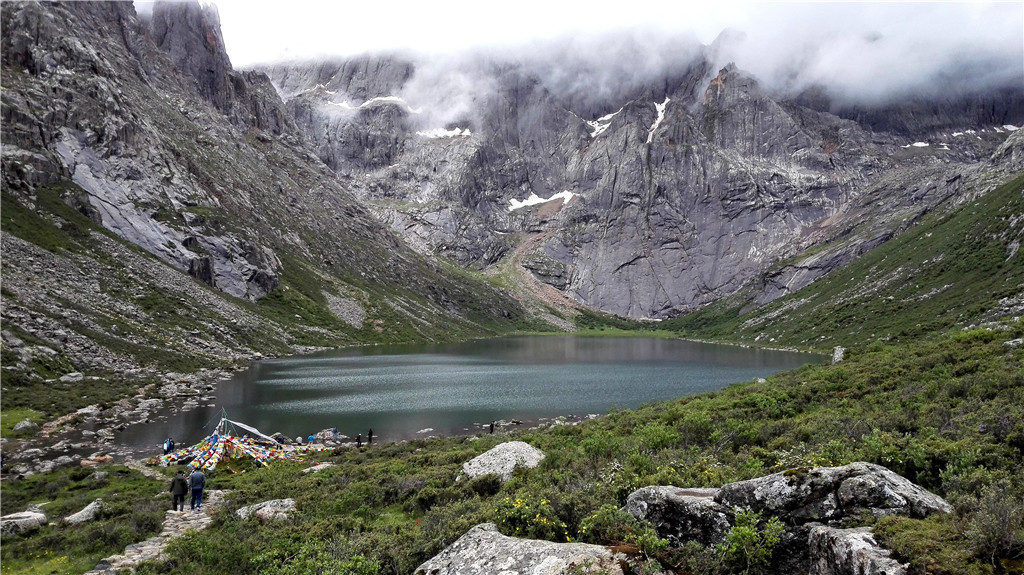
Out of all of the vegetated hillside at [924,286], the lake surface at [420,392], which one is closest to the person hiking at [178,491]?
the lake surface at [420,392]

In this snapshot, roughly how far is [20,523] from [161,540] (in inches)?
252

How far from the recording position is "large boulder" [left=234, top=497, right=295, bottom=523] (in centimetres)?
1571

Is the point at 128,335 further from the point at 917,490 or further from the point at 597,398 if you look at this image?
the point at 917,490

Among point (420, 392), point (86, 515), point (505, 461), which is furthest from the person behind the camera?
point (420, 392)

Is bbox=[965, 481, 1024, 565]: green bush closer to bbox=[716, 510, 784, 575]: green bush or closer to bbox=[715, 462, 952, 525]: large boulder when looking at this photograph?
bbox=[715, 462, 952, 525]: large boulder

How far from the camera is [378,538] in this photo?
35.3ft

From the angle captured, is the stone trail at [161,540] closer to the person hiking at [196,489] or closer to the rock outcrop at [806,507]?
the person hiking at [196,489]

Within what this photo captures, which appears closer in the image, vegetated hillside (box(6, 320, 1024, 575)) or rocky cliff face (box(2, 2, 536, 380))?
vegetated hillside (box(6, 320, 1024, 575))

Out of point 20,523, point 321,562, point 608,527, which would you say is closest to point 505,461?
point 321,562

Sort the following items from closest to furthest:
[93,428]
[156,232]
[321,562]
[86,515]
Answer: [321,562], [86,515], [93,428], [156,232]

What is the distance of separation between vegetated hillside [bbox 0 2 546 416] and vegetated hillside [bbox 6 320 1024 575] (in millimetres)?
33831

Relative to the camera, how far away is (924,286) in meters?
102

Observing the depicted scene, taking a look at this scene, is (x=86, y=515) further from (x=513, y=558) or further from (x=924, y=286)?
(x=924, y=286)

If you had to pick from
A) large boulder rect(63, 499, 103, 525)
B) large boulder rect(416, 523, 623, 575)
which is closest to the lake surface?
large boulder rect(63, 499, 103, 525)
